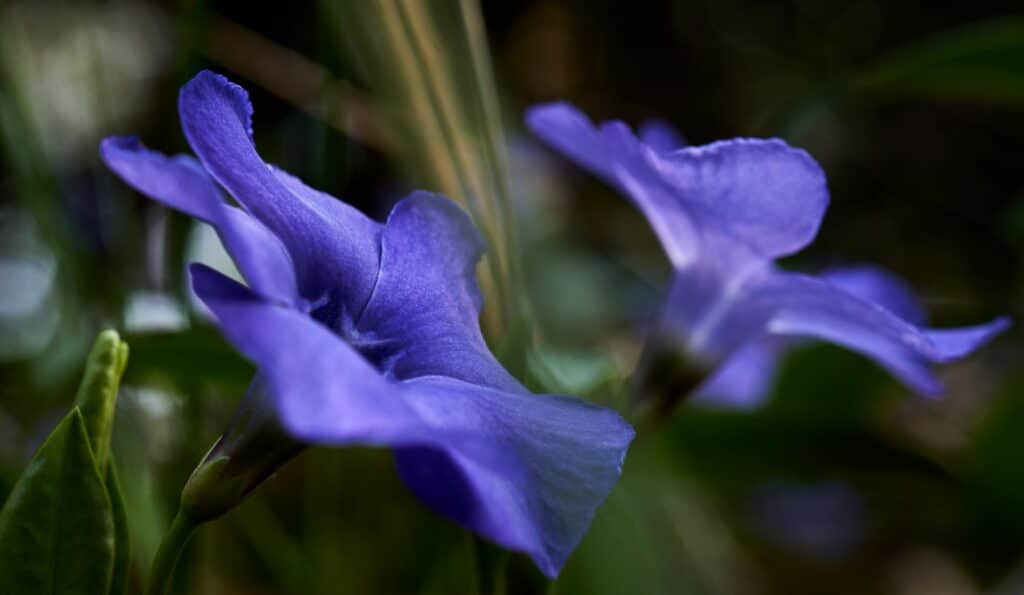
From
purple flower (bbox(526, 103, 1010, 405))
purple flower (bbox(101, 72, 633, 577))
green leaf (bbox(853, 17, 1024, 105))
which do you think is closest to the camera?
purple flower (bbox(101, 72, 633, 577))

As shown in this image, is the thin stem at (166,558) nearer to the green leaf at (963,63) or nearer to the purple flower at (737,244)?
the purple flower at (737,244)

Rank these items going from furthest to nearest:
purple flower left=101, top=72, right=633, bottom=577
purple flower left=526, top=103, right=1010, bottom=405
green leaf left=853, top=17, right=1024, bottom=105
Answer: green leaf left=853, top=17, right=1024, bottom=105 → purple flower left=526, top=103, right=1010, bottom=405 → purple flower left=101, top=72, right=633, bottom=577

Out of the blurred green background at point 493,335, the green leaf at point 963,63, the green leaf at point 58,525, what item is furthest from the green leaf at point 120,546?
the green leaf at point 963,63

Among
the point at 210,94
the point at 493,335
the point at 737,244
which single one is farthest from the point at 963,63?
the point at 210,94

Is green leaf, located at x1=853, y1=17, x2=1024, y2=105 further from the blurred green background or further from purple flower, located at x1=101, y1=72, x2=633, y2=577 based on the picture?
purple flower, located at x1=101, y1=72, x2=633, y2=577

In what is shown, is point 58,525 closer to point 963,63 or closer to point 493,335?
point 493,335

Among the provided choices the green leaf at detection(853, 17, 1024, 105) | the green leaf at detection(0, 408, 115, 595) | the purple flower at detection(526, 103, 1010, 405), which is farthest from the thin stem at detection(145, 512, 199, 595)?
the green leaf at detection(853, 17, 1024, 105)
